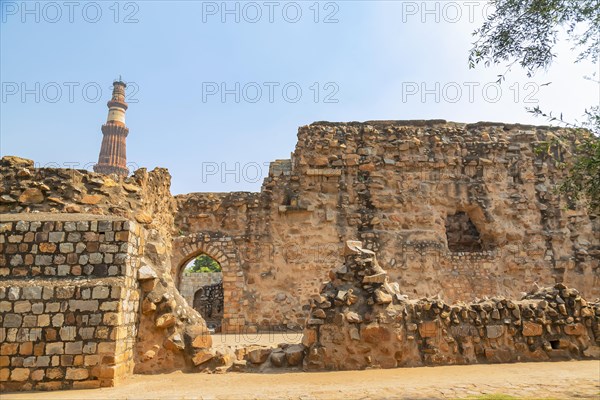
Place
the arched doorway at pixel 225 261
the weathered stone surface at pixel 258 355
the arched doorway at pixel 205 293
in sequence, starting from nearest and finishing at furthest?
the weathered stone surface at pixel 258 355 → the arched doorway at pixel 225 261 → the arched doorway at pixel 205 293

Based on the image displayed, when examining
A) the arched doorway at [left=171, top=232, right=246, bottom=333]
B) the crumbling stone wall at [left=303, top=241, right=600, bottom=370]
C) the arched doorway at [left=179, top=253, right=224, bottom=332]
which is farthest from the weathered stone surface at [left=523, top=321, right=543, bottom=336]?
the arched doorway at [left=179, top=253, right=224, bottom=332]

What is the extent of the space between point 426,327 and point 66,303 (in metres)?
5.78

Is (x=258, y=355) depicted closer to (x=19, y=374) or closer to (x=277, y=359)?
(x=277, y=359)

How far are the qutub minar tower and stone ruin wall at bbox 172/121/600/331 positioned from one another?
5101cm

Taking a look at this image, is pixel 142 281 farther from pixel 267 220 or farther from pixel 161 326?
pixel 267 220

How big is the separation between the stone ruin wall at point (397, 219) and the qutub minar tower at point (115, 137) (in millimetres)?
51012

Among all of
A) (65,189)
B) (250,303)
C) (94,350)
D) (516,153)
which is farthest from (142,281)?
(516,153)

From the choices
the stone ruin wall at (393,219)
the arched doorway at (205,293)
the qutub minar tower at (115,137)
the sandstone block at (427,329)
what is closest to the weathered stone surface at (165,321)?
the sandstone block at (427,329)

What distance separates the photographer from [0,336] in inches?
230

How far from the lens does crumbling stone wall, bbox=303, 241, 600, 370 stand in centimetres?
722

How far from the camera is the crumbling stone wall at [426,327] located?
7.22 meters

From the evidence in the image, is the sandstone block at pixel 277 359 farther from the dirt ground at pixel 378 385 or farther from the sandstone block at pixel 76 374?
the sandstone block at pixel 76 374

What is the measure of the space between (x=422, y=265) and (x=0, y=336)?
11087mm

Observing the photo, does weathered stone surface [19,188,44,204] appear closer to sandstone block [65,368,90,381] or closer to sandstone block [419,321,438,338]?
sandstone block [65,368,90,381]
